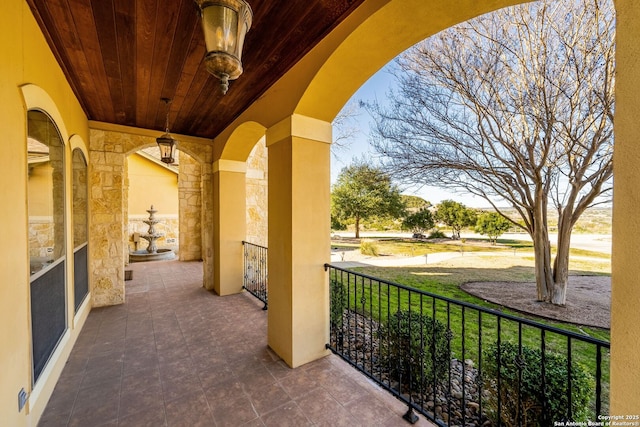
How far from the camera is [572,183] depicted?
5.14m

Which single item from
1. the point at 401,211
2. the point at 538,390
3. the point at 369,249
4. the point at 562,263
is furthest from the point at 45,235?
the point at 401,211

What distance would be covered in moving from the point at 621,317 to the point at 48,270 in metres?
3.74

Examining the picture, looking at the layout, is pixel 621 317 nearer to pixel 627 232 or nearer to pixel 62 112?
pixel 627 232

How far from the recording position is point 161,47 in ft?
7.53

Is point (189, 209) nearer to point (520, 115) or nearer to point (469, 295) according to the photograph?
point (469, 295)

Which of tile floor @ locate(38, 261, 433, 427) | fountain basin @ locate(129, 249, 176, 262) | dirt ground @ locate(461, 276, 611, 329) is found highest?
fountain basin @ locate(129, 249, 176, 262)

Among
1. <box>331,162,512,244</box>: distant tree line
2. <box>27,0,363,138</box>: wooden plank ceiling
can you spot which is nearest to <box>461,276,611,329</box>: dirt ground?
<box>27,0,363,138</box>: wooden plank ceiling

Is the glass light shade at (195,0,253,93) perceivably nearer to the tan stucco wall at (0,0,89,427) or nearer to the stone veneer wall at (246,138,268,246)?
the tan stucco wall at (0,0,89,427)

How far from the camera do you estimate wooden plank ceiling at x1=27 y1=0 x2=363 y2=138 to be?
187 centimetres

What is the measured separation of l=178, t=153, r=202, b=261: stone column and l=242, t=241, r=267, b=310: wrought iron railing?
394 centimetres

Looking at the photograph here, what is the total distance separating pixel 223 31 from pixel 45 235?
2.51m

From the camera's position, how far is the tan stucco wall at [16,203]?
1.49m

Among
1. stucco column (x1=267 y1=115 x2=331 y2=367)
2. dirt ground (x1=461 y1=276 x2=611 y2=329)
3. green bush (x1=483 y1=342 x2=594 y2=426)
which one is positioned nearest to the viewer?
green bush (x1=483 y1=342 x2=594 y2=426)

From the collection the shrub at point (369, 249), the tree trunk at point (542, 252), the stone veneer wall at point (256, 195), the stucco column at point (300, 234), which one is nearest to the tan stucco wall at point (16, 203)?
the stucco column at point (300, 234)
